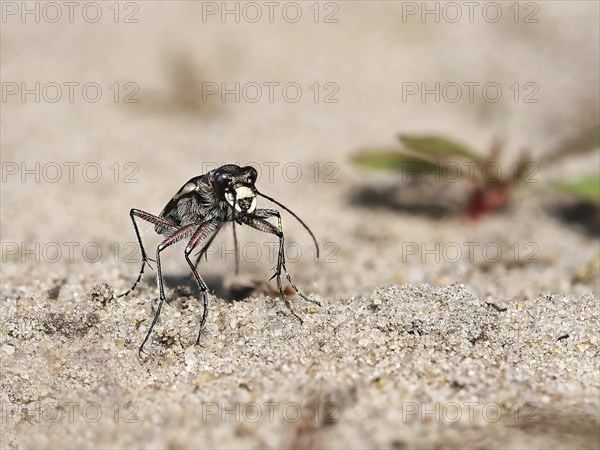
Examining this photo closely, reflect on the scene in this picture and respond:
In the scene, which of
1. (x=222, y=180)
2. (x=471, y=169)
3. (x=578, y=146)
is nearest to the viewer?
(x=222, y=180)

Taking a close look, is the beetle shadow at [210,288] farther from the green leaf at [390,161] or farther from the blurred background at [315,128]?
the green leaf at [390,161]

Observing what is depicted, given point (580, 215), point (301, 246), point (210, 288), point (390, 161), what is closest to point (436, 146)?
point (390, 161)

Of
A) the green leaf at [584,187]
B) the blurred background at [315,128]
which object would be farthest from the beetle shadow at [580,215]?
the green leaf at [584,187]

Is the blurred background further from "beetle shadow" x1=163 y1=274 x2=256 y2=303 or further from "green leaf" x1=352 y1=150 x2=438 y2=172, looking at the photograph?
"beetle shadow" x1=163 y1=274 x2=256 y2=303

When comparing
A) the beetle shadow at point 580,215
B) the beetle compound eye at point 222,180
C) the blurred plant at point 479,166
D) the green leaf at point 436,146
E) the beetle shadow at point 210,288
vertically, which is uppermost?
the green leaf at point 436,146

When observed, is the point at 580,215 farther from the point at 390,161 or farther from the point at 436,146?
the point at 390,161

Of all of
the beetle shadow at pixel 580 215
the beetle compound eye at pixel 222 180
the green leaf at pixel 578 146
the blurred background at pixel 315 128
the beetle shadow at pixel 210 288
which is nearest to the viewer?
the beetle compound eye at pixel 222 180
